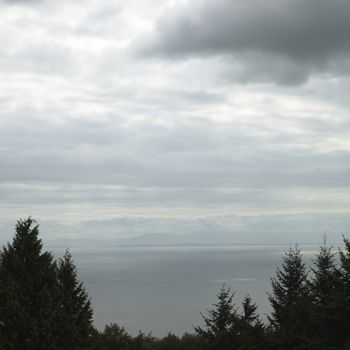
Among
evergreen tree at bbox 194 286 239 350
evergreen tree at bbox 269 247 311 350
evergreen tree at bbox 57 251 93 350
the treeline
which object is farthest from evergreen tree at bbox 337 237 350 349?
evergreen tree at bbox 57 251 93 350

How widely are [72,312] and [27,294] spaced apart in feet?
16.5

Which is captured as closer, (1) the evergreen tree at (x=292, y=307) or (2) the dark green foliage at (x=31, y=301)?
(1) the evergreen tree at (x=292, y=307)

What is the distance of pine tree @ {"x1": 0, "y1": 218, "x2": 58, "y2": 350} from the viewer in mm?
33031

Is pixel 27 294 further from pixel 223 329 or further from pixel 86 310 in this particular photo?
pixel 223 329

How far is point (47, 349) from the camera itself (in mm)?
33750

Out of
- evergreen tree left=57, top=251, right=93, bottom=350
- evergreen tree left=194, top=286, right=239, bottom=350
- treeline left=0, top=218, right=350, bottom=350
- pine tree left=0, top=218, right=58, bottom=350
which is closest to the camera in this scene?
treeline left=0, top=218, right=350, bottom=350

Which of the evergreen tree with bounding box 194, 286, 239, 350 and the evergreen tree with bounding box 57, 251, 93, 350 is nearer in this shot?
the evergreen tree with bounding box 57, 251, 93, 350

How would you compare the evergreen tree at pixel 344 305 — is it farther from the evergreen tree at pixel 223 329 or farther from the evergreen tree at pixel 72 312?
the evergreen tree at pixel 72 312

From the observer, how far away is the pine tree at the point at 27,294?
3303 cm

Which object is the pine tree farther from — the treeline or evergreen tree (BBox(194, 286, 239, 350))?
evergreen tree (BBox(194, 286, 239, 350))

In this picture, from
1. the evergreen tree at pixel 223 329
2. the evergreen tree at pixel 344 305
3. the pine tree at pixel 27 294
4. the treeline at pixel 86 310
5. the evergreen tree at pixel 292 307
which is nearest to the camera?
the evergreen tree at pixel 344 305

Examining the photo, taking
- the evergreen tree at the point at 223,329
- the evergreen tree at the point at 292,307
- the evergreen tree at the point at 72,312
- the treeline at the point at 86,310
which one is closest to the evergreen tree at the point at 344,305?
the treeline at the point at 86,310

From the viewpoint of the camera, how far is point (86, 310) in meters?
39.3

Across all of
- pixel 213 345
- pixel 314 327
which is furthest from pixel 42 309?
pixel 314 327
